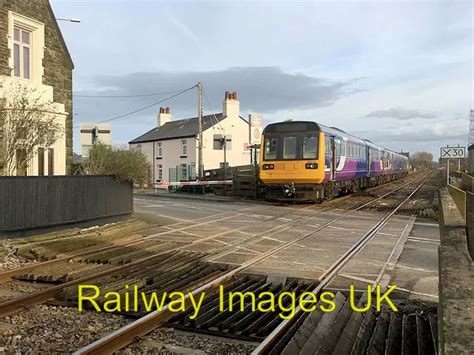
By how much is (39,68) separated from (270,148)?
959cm

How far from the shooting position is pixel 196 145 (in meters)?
41.5

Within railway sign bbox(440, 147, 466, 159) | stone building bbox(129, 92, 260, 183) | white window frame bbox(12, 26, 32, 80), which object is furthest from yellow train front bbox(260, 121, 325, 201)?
stone building bbox(129, 92, 260, 183)

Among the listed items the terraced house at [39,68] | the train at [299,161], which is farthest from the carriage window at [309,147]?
the terraced house at [39,68]

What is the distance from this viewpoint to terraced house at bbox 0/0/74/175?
44.0 ft

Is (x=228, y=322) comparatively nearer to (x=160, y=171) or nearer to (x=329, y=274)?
(x=329, y=274)

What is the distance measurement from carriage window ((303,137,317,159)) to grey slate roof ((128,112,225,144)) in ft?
75.9

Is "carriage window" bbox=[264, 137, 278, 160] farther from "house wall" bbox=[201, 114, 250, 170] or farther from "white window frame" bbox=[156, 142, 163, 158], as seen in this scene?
"white window frame" bbox=[156, 142, 163, 158]

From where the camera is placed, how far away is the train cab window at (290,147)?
19422 millimetres

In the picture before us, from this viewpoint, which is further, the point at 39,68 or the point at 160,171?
the point at 160,171

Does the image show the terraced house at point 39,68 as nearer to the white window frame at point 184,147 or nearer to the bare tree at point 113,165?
the bare tree at point 113,165

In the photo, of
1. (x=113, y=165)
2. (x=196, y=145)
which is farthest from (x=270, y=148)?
(x=196, y=145)

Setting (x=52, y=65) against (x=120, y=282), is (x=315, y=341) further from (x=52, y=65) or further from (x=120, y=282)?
(x=52, y=65)

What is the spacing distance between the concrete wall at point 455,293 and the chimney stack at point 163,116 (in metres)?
50.1

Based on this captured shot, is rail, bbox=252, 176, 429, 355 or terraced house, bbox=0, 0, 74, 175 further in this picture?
terraced house, bbox=0, 0, 74, 175
